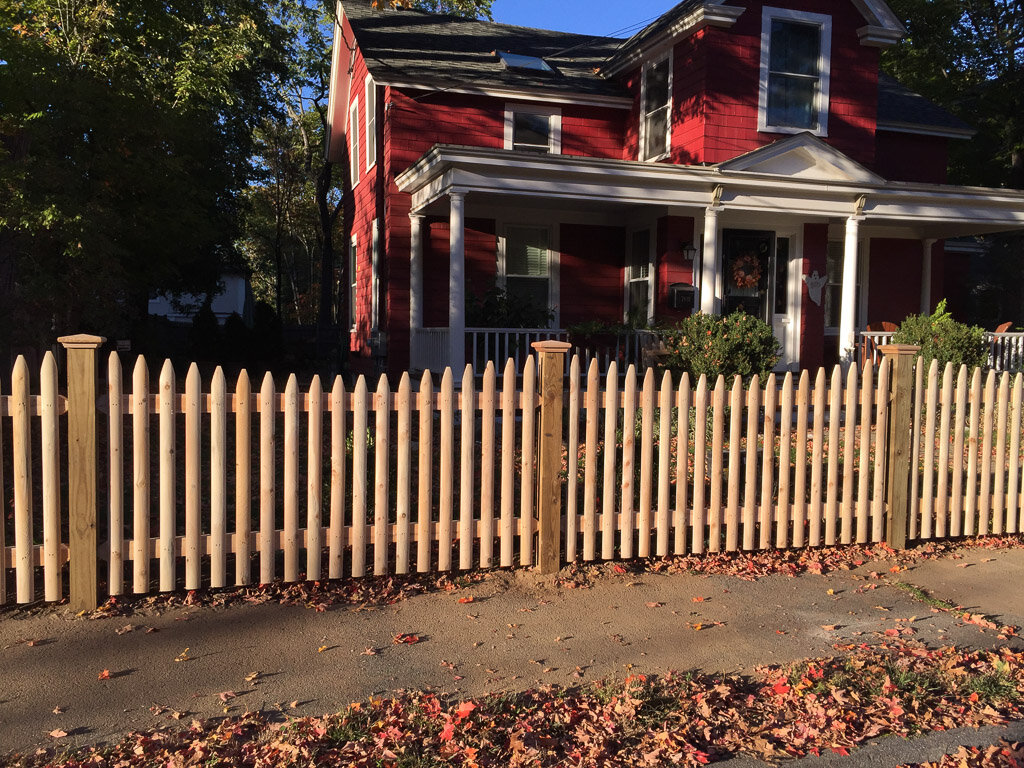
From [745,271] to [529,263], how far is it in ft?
12.2

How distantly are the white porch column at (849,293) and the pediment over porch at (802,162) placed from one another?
0.72 metres

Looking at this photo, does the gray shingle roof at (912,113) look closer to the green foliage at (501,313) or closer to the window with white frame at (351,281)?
the green foliage at (501,313)

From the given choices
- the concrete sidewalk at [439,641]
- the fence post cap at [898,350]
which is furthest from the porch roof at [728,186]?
the concrete sidewalk at [439,641]

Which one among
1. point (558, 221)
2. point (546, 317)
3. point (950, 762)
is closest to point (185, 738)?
point (950, 762)

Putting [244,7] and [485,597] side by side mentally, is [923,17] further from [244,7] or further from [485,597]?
[485,597]

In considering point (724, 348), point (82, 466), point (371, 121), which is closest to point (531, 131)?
point (371, 121)

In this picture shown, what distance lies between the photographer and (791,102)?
1428 centimetres

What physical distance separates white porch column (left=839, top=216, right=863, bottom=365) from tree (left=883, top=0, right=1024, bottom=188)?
11.4m

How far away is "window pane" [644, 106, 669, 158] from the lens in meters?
14.7

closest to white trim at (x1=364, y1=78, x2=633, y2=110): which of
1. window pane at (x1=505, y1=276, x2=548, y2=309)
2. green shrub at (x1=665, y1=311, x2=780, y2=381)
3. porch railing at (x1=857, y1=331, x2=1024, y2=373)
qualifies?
window pane at (x1=505, y1=276, x2=548, y2=309)

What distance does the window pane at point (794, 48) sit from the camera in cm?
1415

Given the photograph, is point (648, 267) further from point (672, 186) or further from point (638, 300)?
point (672, 186)

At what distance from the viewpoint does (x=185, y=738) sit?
11.6 ft

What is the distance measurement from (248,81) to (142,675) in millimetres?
22886
